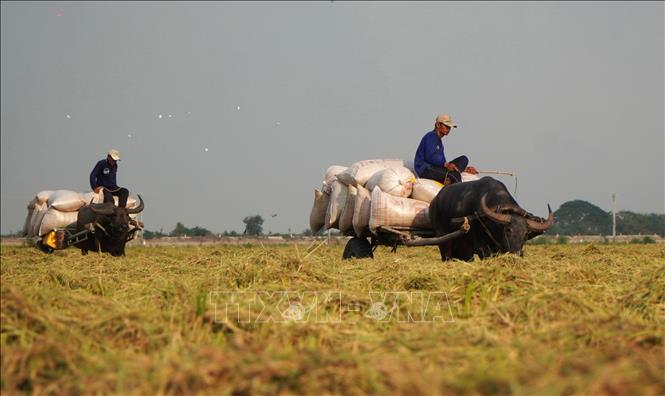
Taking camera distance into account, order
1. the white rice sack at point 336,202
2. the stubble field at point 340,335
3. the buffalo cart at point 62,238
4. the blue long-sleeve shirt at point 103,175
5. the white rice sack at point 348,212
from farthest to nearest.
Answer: the blue long-sleeve shirt at point 103,175 → the buffalo cart at point 62,238 → the white rice sack at point 336,202 → the white rice sack at point 348,212 → the stubble field at point 340,335

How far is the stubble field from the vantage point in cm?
318

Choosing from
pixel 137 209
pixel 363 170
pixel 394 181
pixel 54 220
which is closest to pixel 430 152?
pixel 394 181

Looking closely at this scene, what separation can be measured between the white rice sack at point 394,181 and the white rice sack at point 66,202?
778cm

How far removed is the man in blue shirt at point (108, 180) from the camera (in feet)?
51.3

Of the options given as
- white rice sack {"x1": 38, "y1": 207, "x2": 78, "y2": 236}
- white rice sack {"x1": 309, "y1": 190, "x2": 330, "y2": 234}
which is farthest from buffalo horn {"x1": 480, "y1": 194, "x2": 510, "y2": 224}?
white rice sack {"x1": 38, "y1": 207, "x2": 78, "y2": 236}

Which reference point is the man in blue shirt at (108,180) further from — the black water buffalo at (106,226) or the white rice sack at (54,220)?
the white rice sack at (54,220)

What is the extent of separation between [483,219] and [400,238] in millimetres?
1723

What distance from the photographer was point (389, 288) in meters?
6.69

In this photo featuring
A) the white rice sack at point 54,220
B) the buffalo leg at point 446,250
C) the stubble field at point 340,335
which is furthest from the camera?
the white rice sack at point 54,220

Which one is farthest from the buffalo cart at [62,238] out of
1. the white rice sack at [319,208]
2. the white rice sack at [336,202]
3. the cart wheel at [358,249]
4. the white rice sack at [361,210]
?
the white rice sack at [361,210]

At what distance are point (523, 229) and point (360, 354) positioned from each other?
21.0 ft

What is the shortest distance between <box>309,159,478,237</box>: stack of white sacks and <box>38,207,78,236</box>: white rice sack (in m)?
6.21

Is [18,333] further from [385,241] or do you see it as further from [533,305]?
[385,241]

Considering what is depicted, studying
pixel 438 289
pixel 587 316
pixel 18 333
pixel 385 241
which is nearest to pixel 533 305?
pixel 587 316
